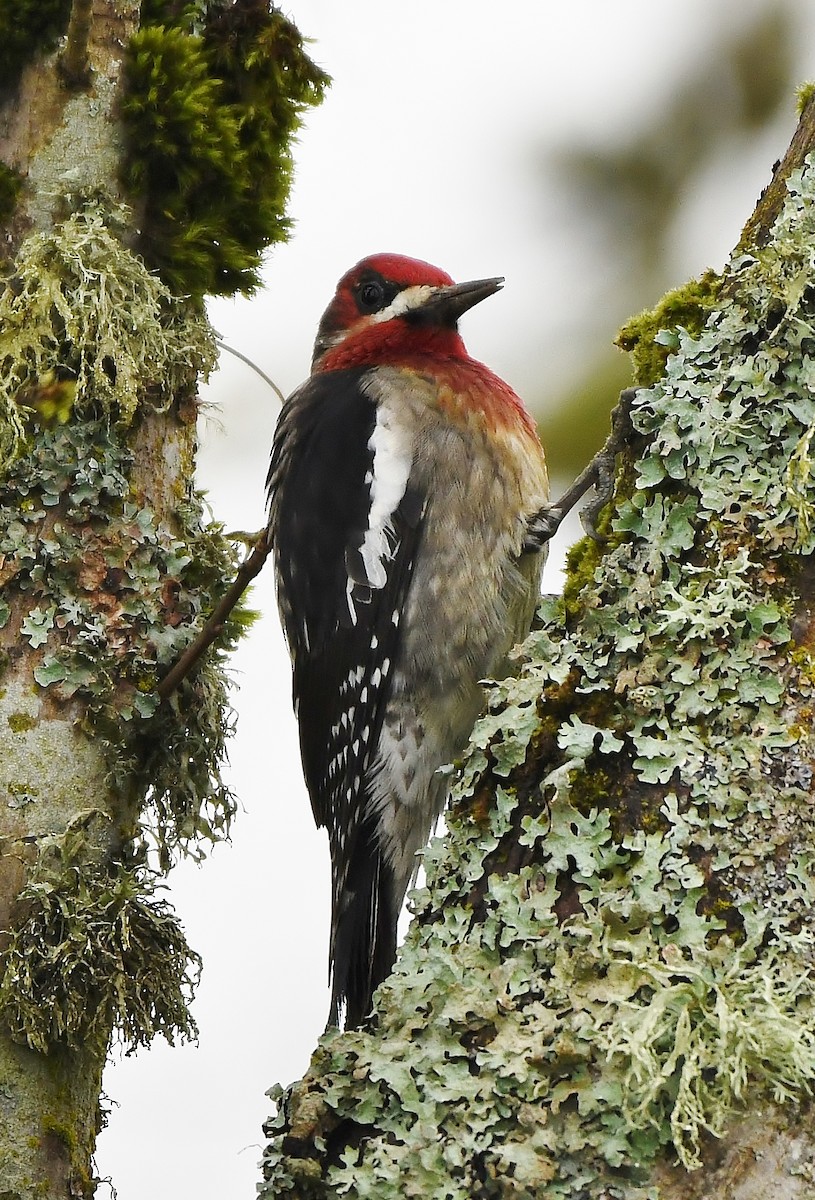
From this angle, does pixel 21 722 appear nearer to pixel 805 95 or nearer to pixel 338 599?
pixel 338 599

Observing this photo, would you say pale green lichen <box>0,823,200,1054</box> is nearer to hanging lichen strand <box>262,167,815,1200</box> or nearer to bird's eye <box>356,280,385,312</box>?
hanging lichen strand <box>262,167,815,1200</box>

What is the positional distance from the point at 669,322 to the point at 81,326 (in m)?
1.17

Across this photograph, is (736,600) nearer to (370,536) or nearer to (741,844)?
(741,844)

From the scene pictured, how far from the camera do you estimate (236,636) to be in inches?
110

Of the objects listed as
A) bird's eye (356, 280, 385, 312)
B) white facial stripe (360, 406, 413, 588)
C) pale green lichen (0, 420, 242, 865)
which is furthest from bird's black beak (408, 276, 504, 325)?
pale green lichen (0, 420, 242, 865)

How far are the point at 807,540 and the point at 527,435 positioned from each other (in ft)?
4.94

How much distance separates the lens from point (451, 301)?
3166 millimetres

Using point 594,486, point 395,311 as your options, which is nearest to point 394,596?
point 594,486

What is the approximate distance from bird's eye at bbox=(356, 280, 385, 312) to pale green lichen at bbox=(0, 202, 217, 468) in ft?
2.78

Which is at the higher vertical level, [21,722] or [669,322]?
[669,322]

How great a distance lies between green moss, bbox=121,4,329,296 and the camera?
2.70 m

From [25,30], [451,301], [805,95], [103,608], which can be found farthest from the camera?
[451,301]

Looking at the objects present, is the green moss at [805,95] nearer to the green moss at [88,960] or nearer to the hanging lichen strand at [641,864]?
the hanging lichen strand at [641,864]

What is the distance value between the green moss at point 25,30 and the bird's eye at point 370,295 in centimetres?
98
